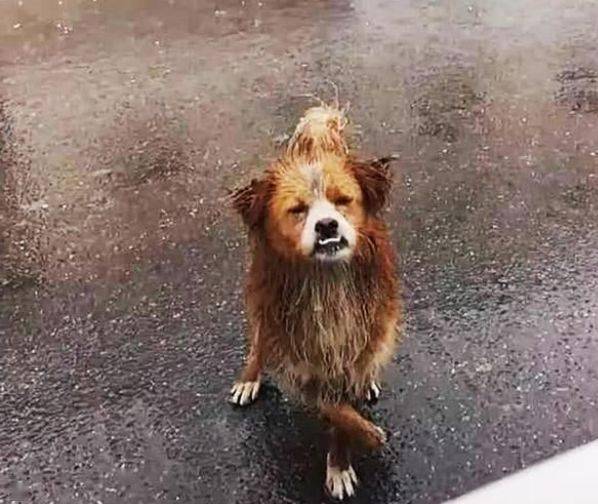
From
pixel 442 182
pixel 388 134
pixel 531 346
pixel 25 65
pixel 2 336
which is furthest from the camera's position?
pixel 25 65

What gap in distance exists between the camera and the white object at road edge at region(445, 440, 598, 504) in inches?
28.0

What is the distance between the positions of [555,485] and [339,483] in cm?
159

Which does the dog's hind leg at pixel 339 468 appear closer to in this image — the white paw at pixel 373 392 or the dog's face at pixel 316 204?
Answer: the white paw at pixel 373 392

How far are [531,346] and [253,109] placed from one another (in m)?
2.26

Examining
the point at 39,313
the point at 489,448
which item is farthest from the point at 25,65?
the point at 489,448

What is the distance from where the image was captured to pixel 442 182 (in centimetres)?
380

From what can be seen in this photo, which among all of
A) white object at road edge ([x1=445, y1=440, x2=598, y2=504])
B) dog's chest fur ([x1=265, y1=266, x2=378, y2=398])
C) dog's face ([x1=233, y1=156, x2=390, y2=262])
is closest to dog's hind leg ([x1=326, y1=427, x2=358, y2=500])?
dog's chest fur ([x1=265, y1=266, x2=378, y2=398])

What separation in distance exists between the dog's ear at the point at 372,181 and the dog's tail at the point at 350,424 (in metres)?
0.48

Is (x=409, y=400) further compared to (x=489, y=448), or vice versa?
(x=409, y=400)

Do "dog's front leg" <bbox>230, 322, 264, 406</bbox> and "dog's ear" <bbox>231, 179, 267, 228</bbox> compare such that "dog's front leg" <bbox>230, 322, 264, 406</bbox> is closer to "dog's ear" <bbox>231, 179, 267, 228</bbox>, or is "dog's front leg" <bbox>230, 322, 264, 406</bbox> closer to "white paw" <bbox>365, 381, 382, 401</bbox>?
"white paw" <bbox>365, 381, 382, 401</bbox>

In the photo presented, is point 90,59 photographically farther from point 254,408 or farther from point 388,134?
point 254,408

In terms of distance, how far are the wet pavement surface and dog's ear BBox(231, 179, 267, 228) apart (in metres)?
0.68

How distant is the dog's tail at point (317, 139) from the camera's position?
2072 mm

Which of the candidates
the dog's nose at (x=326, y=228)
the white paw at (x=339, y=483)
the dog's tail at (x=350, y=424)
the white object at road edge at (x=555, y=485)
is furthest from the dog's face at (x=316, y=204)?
the white object at road edge at (x=555, y=485)
